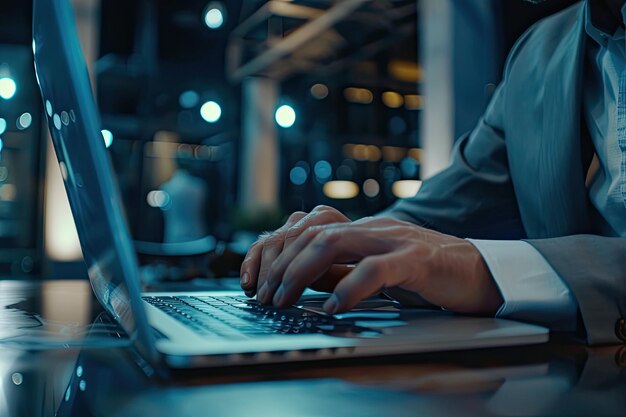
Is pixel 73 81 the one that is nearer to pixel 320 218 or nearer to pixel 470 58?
pixel 320 218

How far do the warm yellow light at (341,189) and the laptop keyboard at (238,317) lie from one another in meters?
8.54

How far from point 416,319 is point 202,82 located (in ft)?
26.7

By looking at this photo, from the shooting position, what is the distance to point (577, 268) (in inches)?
21.9

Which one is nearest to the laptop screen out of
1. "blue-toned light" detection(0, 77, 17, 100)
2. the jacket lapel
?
the jacket lapel

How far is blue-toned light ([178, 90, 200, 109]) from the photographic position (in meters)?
8.39

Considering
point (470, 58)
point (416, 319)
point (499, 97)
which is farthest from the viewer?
point (470, 58)

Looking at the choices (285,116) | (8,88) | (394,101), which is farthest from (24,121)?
(394,101)

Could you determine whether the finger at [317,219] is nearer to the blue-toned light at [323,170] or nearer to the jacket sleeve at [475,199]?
the jacket sleeve at [475,199]

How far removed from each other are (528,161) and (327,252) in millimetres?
634

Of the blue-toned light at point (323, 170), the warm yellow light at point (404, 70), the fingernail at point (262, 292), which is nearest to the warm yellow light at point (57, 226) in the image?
the blue-toned light at point (323, 170)

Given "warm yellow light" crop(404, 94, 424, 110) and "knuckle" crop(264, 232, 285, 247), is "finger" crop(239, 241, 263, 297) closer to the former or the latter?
"knuckle" crop(264, 232, 285, 247)

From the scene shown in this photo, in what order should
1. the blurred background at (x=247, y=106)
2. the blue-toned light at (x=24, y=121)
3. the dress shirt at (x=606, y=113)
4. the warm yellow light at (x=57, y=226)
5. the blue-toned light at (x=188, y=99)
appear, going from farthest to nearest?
1. the blue-toned light at (x=188, y=99)
2. the blue-toned light at (x=24, y=121)
3. the warm yellow light at (x=57, y=226)
4. the blurred background at (x=247, y=106)
5. the dress shirt at (x=606, y=113)

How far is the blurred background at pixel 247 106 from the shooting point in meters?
5.47

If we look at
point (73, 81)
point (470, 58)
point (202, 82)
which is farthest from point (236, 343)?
point (202, 82)
